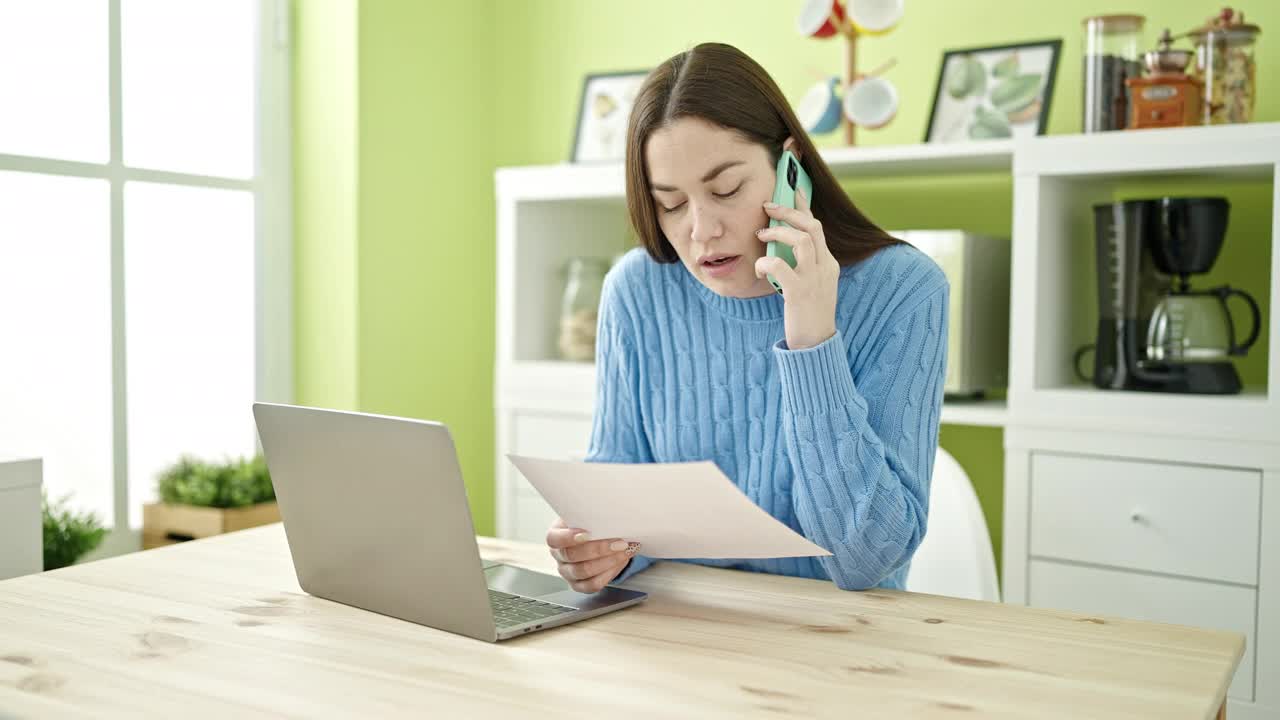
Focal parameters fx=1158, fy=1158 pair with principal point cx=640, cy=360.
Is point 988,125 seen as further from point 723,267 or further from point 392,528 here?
point 392,528

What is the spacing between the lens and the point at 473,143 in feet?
10.6

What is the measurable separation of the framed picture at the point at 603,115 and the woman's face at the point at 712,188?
4.92 ft

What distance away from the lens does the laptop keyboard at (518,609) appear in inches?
42.9

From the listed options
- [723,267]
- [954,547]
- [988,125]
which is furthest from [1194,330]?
[723,267]

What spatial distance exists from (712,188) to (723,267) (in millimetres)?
99

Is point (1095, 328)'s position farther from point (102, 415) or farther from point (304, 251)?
point (102, 415)

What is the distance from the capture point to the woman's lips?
4.59 ft

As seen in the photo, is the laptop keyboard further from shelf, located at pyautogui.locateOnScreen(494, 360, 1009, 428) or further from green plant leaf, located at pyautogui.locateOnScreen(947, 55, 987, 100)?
green plant leaf, located at pyautogui.locateOnScreen(947, 55, 987, 100)

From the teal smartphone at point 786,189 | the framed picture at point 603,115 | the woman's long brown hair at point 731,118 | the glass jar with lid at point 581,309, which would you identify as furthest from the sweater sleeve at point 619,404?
the framed picture at point 603,115

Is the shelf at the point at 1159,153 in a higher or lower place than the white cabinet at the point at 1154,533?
higher

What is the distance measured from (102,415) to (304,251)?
65cm

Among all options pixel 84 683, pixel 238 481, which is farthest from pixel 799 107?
pixel 84 683

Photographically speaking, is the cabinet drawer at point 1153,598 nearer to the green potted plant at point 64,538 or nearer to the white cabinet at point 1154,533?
the white cabinet at point 1154,533

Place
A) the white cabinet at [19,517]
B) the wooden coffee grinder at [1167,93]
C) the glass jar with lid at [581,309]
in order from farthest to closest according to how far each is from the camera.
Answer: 1. the glass jar with lid at [581,309]
2. the wooden coffee grinder at [1167,93]
3. the white cabinet at [19,517]
